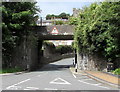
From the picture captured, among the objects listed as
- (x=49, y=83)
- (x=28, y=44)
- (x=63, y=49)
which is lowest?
(x=49, y=83)

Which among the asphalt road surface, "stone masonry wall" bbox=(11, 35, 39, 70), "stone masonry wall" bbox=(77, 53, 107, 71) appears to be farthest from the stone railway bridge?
the asphalt road surface

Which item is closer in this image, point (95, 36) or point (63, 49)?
point (95, 36)

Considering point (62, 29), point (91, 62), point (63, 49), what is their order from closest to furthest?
point (91, 62), point (62, 29), point (63, 49)

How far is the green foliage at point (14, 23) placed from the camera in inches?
1167

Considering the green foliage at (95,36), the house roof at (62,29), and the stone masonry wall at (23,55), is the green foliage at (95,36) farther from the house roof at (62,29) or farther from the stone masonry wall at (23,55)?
→ the stone masonry wall at (23,55)

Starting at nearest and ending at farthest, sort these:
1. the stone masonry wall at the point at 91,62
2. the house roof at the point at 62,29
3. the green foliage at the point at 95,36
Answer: the green foliage at the point at 95,36 < the stone masonry wall at the point at 91,62 < the house roof at the point at 62,29

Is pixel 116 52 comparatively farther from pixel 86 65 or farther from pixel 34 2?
pixel 34 2

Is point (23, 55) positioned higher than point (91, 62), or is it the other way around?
point (23, 55)

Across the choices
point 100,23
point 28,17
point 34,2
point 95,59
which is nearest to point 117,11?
point 100,23

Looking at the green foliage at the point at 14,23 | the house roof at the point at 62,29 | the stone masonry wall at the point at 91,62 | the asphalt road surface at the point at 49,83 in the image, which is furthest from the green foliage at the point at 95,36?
the asphalt road surface at the point at 49,83

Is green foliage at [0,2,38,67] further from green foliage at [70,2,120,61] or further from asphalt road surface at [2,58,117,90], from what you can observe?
asphalt road surface at [2,58,117,90]

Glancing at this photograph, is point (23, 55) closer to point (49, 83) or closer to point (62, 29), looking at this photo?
point (62, 29)

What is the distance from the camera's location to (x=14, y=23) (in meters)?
31.5

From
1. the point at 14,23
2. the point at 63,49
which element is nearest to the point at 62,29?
the point at 14,23
